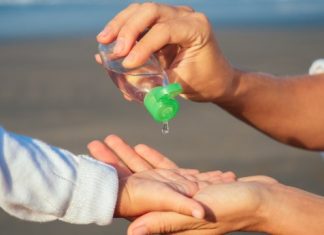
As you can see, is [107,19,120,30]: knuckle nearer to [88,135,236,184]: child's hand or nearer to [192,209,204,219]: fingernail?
[88,135,236,184]: child's hand

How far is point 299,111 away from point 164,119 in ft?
3.88

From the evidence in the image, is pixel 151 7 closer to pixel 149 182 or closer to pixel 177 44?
pixel 177 44

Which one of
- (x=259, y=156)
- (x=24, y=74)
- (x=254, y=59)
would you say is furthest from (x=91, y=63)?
(x=259, y=156)

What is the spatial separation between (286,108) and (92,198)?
1.31 metres

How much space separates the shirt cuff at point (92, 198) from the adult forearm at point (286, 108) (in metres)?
1.02

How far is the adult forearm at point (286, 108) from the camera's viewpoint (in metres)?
2.98

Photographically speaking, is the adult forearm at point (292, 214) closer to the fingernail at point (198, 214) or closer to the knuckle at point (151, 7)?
the fingernail at point (198, 214)

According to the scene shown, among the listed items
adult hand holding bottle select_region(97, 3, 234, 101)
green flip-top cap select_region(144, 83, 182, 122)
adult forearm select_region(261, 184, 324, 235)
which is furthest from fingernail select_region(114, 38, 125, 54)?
adult forearm select_region(261, 184, 324, 235)

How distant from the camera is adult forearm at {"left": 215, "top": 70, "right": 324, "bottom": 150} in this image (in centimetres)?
298

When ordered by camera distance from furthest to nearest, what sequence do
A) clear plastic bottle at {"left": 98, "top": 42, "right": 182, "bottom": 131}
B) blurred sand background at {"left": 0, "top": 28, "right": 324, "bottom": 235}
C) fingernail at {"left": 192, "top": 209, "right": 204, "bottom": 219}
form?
blurred sand background at {"left": 0, "top": 28, "right": 324, "bottom": 235} < clear plastic bottle at {"left": 98, "top": 42, "right": 182, "bottom": 131} < fingernail at {"left": 192, "top": 209, "right": 204, "bottom": 219}

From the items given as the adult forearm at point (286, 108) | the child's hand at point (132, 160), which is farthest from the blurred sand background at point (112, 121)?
the child's hand at point (132, 160)

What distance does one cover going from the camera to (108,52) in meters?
2.44

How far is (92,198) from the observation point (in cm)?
204

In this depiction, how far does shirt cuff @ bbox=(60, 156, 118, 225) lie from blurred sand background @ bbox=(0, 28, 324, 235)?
5.78 ft
